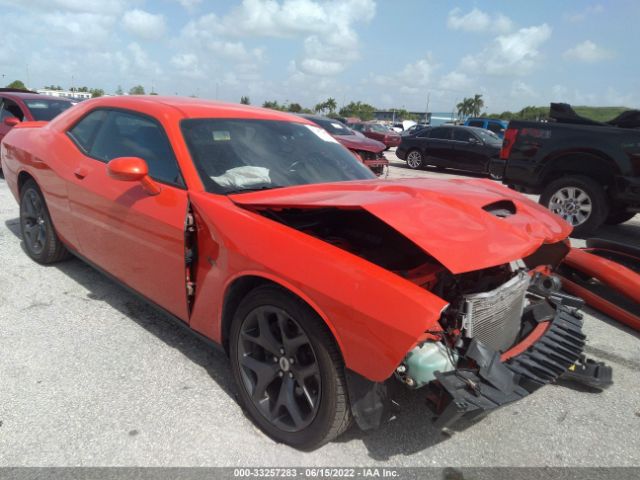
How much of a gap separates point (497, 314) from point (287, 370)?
101cm

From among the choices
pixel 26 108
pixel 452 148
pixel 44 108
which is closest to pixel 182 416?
pixel 26 108

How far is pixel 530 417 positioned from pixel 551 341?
0.47m

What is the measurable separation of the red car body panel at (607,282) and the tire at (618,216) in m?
3.52

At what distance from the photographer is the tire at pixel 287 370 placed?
1.98 m

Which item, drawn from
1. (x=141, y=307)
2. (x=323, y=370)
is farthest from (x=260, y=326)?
(x=141, y=307)

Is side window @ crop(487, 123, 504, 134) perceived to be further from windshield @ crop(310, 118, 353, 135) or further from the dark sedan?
windshield @ crop(310, 118, 353, 135)

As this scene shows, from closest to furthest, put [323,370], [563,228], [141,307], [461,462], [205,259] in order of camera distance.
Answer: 1. [323,370]
2. [461,462]
3. [205,259]
4. [563,228]
5. [141,307]

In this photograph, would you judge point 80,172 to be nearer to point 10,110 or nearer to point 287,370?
point 287,370

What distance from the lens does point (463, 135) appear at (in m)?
14.8

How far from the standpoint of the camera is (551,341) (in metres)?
2.33

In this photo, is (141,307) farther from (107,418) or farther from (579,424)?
(579,424)

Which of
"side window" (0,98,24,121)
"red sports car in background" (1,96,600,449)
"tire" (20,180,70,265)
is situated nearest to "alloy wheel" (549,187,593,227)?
"red sports car in background" (1,96,600,449)

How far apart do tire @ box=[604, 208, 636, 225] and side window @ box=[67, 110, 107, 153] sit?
6759 millimetres

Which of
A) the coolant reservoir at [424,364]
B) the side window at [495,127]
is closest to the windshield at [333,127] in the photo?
the coolant reservoir at [424,364]
